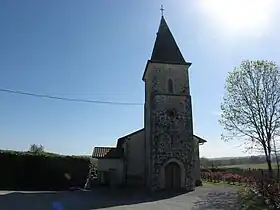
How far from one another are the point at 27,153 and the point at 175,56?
14.9m

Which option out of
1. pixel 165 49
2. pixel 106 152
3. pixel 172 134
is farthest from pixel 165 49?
pixel 106 152

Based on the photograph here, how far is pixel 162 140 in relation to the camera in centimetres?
2306

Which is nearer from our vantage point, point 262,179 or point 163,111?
point 262,179

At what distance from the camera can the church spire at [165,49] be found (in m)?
25.0

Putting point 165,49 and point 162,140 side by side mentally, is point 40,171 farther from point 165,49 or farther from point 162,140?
point 165,49

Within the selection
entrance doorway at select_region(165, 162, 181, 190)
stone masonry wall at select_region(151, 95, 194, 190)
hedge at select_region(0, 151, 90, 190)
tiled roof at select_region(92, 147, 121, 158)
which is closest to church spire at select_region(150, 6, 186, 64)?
stone masonry wall at select_region(151, 95, 194, 190)

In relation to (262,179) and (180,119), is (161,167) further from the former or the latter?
(262,179)

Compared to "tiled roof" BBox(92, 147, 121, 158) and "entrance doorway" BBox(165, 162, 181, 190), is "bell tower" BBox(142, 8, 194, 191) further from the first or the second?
"tiled roof" BBox(92, 147, 121, 158)

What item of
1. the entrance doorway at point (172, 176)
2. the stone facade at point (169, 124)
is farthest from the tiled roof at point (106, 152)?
the entrance doorway at point (172, 176)

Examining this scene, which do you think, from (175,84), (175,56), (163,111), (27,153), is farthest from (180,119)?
(27,153)

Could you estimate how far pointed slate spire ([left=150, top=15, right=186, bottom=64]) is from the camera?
25000 millimetres

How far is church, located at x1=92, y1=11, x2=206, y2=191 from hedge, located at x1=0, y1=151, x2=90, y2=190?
2.03m

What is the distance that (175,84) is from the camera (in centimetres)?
2458

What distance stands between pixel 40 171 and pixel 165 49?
1483 cm
